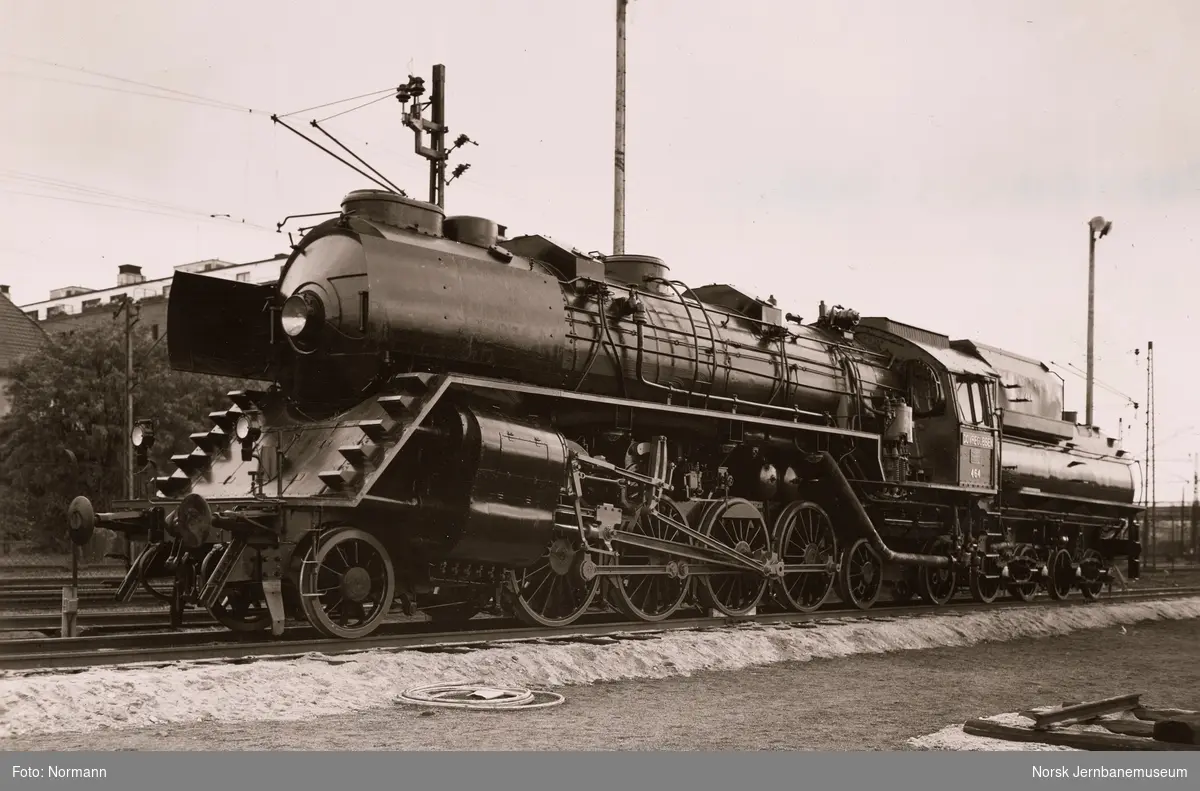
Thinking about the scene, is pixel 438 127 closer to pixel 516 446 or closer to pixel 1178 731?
pixel 516 446

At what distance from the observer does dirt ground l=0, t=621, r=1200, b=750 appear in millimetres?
5930

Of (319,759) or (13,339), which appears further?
(13,339)

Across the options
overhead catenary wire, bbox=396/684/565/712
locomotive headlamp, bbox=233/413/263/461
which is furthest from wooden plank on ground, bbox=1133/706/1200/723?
locomotive headlamp, bbox=233/413/263/461

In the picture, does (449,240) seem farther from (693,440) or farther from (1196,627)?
(1196,627)

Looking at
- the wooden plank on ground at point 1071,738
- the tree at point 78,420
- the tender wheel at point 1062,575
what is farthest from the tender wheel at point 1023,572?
the tree at point 78,420

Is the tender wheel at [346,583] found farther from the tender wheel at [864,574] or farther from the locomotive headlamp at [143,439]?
the tender wheel at [864,574]

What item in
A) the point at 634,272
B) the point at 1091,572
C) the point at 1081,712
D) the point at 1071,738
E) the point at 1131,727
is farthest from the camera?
the point at 1091,572

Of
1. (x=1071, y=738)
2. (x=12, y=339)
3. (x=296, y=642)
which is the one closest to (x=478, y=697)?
(x=296, y=642)

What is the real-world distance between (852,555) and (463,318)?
720cm

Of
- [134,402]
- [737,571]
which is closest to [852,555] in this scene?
[737,571]

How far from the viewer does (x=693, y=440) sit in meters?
12.3

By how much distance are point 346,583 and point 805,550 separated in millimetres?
6748

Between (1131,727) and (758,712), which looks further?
(758,712)

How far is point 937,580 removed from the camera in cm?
1620
